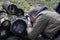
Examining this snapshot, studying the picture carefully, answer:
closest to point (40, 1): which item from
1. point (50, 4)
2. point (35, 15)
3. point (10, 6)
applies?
point (50, 4)

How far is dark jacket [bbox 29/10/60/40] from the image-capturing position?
2.59 meters

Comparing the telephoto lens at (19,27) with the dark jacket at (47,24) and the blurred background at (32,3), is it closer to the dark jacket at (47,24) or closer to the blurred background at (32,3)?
the dark jacket at (47,24)

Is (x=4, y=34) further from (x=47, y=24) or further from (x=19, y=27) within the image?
(x=47, y=24)

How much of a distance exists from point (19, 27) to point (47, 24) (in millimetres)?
394

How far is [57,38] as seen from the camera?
2615mm

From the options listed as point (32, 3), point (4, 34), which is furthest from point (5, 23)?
point (32, 3)

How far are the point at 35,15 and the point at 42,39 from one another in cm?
34

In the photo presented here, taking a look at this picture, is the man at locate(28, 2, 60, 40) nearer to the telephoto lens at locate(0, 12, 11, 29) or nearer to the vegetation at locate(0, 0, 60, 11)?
the telephoto lens at locate(0, 12, 11, 29)

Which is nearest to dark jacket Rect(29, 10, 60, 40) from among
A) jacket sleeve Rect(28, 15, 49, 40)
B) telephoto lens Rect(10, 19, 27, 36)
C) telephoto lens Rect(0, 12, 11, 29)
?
jacket sleeve Rect(28, 15, 49, 40)

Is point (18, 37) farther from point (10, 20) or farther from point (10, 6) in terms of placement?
point (10, 6)

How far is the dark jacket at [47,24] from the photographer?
2586 mm

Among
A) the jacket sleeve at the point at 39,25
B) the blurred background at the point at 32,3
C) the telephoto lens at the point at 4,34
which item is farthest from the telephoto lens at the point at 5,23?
the blurred background at the point at 32,3

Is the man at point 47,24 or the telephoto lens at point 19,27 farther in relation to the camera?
the telephoto lens at point 19,27

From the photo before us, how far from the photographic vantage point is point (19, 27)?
279 cm
